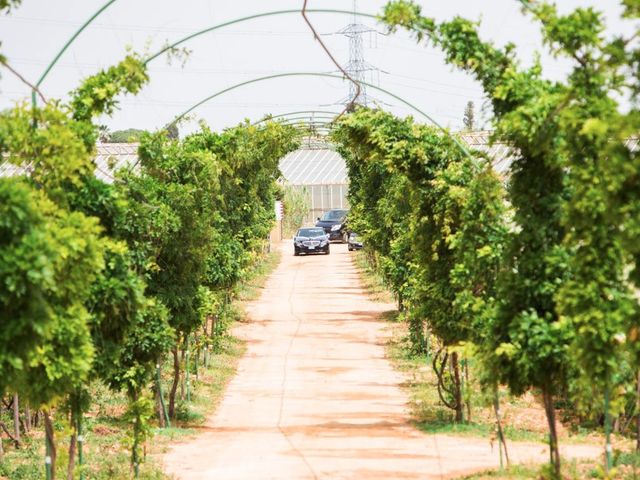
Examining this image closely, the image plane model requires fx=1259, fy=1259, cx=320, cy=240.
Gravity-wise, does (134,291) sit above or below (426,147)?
below

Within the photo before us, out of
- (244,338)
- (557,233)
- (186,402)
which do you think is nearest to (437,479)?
(557,233)

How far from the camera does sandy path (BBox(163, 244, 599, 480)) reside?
14977 mm

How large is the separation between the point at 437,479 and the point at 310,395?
7.91m

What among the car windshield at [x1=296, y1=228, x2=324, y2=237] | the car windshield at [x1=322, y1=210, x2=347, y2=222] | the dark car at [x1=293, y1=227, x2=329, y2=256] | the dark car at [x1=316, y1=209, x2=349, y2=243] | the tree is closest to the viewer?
the tree

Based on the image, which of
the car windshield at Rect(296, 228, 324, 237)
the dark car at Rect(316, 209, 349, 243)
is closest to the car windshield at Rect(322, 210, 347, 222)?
the dark car at Rect(316, 209, 349, 243)

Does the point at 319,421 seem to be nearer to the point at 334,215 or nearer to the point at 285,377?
the point at 285,377

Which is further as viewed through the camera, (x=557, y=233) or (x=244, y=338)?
(x=244, y=338)

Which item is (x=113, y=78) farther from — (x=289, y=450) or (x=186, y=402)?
Result: (x=186, y=402)

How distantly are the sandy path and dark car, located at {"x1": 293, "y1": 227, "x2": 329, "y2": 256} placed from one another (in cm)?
2181

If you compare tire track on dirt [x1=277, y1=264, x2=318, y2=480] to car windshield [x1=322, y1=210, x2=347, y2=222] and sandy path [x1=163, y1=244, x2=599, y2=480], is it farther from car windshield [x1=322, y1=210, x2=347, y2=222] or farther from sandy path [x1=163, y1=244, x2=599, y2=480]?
car windshield [x1=322, y1=210, x2=347, y2=222]

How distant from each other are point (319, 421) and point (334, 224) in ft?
154

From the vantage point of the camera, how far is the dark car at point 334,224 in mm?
65500

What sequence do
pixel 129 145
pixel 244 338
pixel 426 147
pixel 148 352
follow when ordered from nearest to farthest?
pixel 148 352
pixel 426 147
pixel 244 338
pixel 129 145

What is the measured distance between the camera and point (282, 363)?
1021 inches
